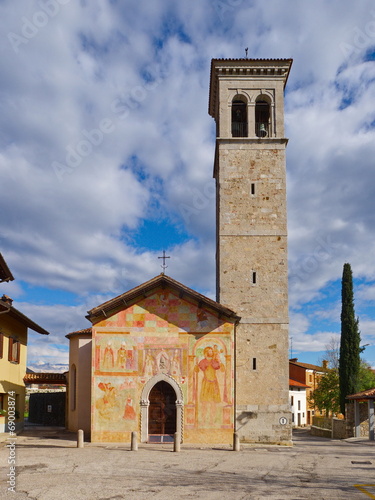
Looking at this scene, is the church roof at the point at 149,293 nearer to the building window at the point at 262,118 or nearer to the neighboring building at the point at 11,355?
the neighboring building at the point at 11,355

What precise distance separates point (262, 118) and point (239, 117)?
134cm

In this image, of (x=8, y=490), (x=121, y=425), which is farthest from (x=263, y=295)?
(x=8, y=490)

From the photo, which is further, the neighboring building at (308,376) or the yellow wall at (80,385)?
the neighboring building at (308,376)

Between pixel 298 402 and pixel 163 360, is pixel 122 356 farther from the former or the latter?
pixel 298 402

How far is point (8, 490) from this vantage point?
12984 millimetres

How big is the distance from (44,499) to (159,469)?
5450mm

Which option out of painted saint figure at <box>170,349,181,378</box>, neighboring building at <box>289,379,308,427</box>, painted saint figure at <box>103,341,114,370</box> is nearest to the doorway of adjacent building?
painted saint figure at <box>170,349,181,378</box>

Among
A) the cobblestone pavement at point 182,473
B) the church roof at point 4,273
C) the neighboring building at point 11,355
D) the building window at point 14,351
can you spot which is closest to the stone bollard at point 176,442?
the cobblestone pavement at point 182,473

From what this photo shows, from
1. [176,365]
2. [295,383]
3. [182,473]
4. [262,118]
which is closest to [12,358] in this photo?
[176,365]

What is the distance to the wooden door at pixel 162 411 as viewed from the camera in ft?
80.1

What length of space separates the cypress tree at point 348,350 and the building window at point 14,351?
2495 centimetres

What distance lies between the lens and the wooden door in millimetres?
24422

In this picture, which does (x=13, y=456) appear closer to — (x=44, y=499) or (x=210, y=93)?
(x=44, y=499)

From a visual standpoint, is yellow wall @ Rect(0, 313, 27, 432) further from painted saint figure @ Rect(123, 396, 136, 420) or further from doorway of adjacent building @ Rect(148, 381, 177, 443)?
doorway of adjacent building @ Rect(148, 381, 177, 443)
